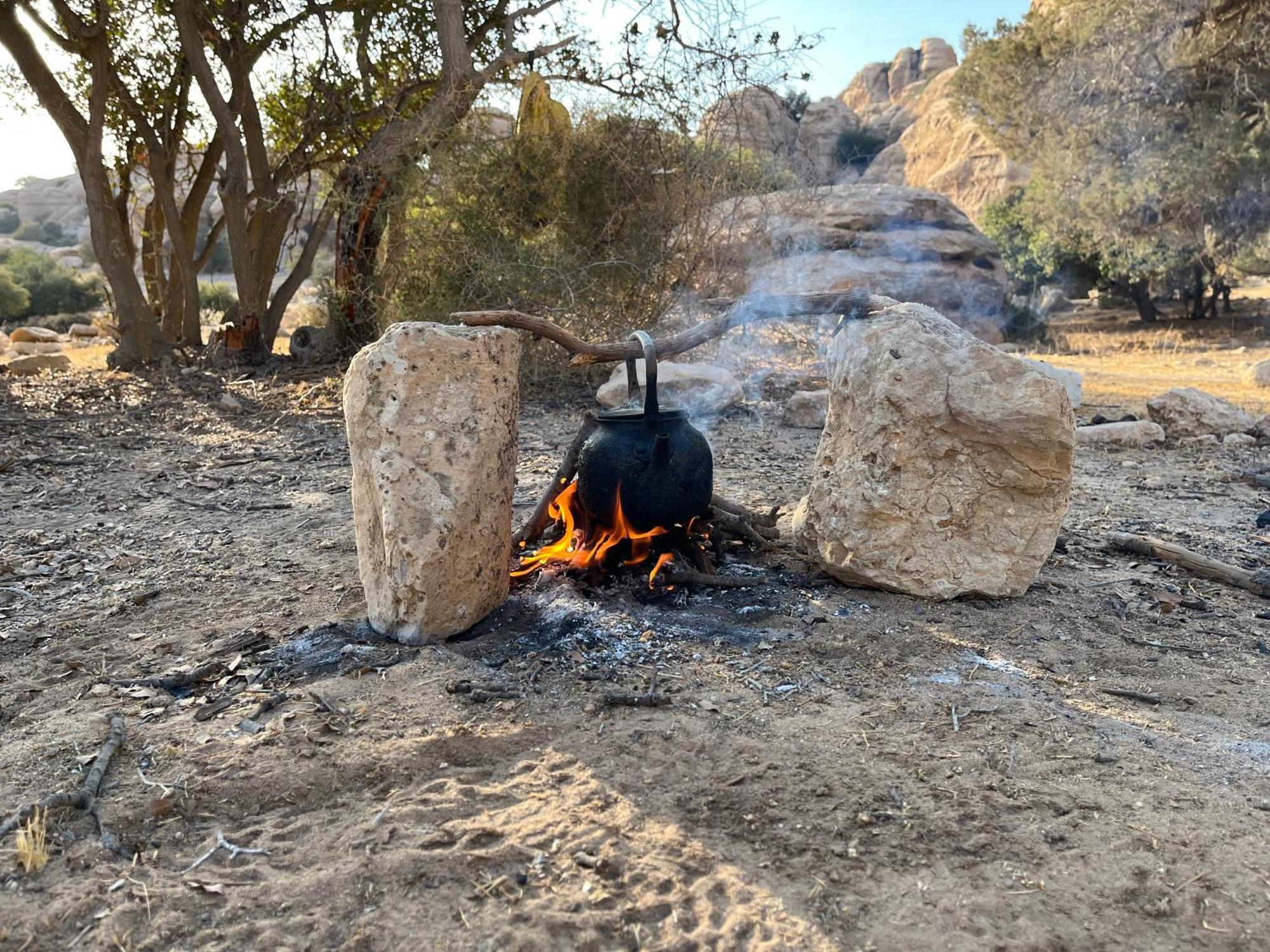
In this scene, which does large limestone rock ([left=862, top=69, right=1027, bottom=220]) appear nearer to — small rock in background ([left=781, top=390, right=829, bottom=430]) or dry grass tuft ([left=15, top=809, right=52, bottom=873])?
small rock in background ([left=781, top=390, right=829, bottom=430])

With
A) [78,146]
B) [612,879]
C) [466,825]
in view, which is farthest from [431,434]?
[78,146]

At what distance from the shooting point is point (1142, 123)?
14469mm

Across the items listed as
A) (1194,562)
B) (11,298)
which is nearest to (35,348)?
(11,298)

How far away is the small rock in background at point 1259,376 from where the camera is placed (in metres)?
9.70

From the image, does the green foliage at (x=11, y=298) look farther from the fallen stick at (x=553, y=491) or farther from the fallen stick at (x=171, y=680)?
the fallen stick at (x=171, y=680)

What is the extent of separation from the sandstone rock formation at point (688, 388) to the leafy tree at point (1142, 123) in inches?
369

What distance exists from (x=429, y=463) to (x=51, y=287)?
2412 cm

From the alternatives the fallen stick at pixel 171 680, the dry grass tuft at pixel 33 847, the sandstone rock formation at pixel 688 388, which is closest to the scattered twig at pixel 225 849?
the dry grass tuft at pixel 33 847

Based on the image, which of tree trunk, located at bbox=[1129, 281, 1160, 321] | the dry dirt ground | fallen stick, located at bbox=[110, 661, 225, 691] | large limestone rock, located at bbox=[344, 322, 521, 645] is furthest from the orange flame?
tree trunk, located at bbox=[1129, 281, 1160, 321]

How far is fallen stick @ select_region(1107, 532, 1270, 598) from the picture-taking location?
381 centimetres

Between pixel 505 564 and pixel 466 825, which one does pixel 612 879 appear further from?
pixel 505 564

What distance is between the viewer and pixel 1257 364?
32.6ft

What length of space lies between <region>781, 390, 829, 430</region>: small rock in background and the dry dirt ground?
350 centimetres

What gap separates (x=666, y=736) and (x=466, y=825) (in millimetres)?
623
